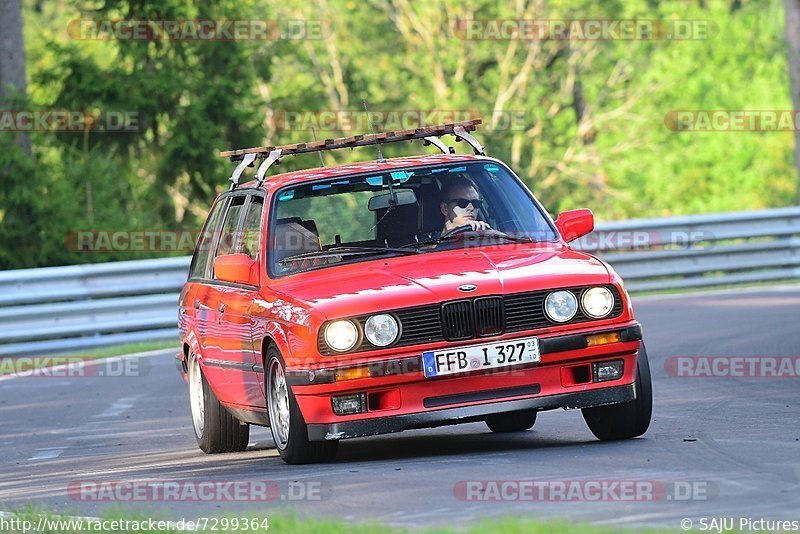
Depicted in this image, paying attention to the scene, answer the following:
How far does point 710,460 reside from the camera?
819 cm

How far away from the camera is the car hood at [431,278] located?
8.87 metres

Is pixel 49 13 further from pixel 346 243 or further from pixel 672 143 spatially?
pixel 346 243

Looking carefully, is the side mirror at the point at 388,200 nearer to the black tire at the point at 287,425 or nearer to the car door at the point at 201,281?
the black tire at the point at 287,425

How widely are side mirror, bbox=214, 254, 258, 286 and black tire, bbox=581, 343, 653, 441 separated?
2.05m

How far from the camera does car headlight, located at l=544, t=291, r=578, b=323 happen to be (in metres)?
8.98

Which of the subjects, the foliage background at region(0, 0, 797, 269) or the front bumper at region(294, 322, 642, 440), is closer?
the front bumper at region(294, 322, 642, 440)

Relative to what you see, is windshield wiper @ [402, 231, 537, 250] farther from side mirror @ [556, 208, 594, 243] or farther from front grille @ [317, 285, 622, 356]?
front grille @ [317, 285, 622, 356]

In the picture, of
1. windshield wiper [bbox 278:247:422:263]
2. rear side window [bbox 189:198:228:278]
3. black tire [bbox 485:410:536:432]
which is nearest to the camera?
windshield wiper [bbox 278:247:422:263]

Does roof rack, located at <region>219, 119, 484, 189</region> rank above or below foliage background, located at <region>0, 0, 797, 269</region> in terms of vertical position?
above

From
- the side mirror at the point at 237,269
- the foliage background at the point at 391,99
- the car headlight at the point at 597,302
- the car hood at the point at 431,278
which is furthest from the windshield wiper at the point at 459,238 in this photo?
the foliage background at the point at 391,99

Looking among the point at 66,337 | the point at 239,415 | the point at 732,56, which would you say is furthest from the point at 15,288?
the point at 732,56

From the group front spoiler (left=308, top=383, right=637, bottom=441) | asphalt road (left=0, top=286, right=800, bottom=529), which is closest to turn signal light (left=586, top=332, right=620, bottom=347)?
front spoiler (left=308, top=383, right=637, bottom=441)

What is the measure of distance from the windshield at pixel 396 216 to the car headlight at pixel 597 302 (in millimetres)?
1034

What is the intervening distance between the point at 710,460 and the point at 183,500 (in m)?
2.47
